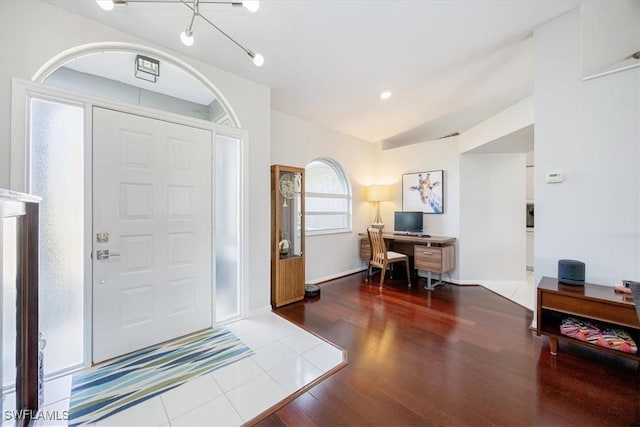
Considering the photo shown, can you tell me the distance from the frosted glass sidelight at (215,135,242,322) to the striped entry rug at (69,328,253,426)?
0.43 meters

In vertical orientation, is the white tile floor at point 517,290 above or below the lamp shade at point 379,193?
below

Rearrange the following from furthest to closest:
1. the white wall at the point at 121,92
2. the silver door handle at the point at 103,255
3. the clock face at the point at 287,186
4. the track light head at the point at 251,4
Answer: the clock face at the point at 287,186, the silver door handle at the point at 103,255, the white wall at the point at 121,92, the track light head at the point at 251,4

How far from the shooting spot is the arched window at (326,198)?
181 inches

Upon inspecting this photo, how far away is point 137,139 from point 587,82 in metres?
4.05

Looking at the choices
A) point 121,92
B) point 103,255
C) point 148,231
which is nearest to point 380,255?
point 148,231

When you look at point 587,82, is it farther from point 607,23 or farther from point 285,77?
point 285,77

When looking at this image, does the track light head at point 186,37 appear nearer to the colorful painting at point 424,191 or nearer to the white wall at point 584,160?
the white wall at point 584,160

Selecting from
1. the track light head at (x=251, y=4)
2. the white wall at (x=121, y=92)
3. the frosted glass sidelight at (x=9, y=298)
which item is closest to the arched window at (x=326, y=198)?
the white wall at (x=121, y=92)

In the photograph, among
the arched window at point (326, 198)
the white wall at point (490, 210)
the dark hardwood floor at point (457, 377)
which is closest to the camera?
the dark hardwood floor at point (457, 377)

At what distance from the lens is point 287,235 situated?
3.66 m

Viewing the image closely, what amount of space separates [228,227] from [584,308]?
333cm

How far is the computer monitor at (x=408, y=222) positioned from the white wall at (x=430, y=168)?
196 mm

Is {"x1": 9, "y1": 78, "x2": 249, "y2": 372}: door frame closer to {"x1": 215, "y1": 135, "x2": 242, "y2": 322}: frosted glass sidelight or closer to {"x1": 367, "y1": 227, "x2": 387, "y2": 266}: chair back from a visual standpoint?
{"x1": 215, "y1": 135, "x2": 242, "y2": 322}: frosted glass sidelight

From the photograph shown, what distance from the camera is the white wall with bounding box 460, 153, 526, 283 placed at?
4.42 m
